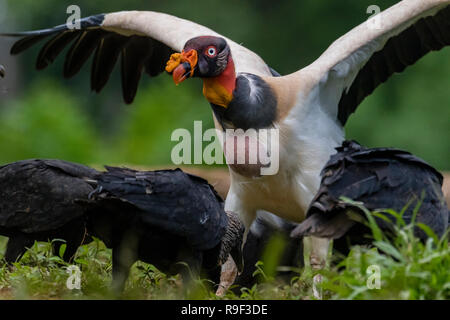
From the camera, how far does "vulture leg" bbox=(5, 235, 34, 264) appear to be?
18.3ft

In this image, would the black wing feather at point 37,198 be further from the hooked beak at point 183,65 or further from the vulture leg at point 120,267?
the hooked beak at point 183,65

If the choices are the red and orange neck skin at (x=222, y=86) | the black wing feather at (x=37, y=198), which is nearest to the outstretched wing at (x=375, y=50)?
the red and orange neck skin at (x=222, y=86)

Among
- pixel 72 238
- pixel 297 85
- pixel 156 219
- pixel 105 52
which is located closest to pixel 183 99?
pixel 105 52

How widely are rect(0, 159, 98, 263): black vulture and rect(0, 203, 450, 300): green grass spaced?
0.54 ft

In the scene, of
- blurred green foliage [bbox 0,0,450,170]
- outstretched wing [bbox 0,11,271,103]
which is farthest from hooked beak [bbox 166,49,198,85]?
blurred green foliage [bbox 0,0,450,170]

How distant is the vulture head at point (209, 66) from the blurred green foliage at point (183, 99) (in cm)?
709

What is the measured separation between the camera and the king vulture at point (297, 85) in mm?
5684

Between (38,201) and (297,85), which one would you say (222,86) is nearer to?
(297,85)

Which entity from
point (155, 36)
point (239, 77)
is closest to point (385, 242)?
point (239, 77)

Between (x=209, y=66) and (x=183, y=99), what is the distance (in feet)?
33.4

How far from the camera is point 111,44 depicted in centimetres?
778

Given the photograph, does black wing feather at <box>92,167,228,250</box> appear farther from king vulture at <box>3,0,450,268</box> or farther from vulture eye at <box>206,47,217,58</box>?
vulture eye at <box>206,47,217,58</box>
